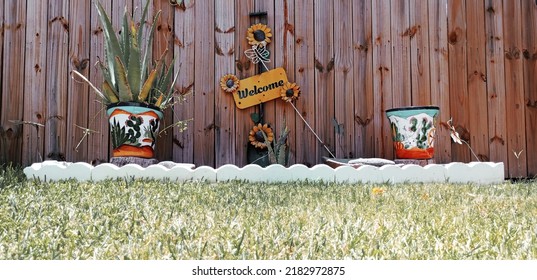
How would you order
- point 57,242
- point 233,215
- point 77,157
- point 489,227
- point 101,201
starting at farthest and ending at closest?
point 77,157 → point 101,201 → point 233,215 → point 489,227 → point 57,242

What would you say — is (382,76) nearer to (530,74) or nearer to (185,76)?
(530,74)

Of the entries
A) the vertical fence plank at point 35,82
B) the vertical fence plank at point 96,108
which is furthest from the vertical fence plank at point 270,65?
the vertical fence plank at point 35,82

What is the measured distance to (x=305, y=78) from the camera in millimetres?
2789

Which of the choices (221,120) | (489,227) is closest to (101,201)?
(489,227)

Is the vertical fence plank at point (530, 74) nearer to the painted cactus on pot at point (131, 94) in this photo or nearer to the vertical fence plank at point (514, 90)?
the vertical fence plank at point (514, 90)

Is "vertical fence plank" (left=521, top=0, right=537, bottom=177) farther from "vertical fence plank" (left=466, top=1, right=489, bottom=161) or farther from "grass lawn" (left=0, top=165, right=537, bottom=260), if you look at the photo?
"grass lawn" (left=0, top=165, right=537, bottom=260)

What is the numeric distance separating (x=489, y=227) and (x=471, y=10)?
Result: 2.23 meters

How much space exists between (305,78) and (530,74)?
1451 mm

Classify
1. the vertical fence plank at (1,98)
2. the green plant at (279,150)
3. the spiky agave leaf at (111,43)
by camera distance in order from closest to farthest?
the spiky agave leaf at (111,43) → the green plant at (279,150) → the vertical fence plank at (1,98)

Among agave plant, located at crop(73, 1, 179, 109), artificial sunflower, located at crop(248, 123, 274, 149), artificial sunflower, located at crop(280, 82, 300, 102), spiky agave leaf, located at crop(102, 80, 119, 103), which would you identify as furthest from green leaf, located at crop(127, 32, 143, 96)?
artificial sunflower, located at crop(280, 82, 300, 102)

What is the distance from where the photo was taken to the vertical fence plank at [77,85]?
271 cm

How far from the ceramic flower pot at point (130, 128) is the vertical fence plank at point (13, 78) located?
84 cm
